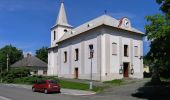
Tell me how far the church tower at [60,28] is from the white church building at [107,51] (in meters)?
13.4

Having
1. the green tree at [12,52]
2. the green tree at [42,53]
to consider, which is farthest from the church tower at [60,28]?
the green tree at [42,53]

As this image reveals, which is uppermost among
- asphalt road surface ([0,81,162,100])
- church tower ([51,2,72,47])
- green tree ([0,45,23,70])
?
church tower ([51,2,72,47])

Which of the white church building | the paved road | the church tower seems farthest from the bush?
the paved road

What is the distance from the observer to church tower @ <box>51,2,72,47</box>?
72.4 metres

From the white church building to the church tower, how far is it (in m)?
13.4

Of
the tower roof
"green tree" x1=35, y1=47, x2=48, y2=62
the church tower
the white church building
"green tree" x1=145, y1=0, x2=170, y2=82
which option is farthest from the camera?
"green tree" x1=35, y1=47, x2=48, y2=62

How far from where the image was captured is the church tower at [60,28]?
72.4 m

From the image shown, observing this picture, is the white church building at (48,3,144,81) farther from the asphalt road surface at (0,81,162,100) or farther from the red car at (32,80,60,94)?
the asphalt road surface at (0,81,162,100)

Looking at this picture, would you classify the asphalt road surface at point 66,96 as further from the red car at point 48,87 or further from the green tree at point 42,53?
the green tree at point 42,53

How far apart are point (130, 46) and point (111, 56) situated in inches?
172

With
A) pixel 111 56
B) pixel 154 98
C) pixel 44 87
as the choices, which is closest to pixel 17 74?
pixel 111 56

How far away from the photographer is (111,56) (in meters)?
49.9

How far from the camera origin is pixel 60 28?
72875mm

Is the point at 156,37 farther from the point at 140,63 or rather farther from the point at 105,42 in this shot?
the point at 140,63
